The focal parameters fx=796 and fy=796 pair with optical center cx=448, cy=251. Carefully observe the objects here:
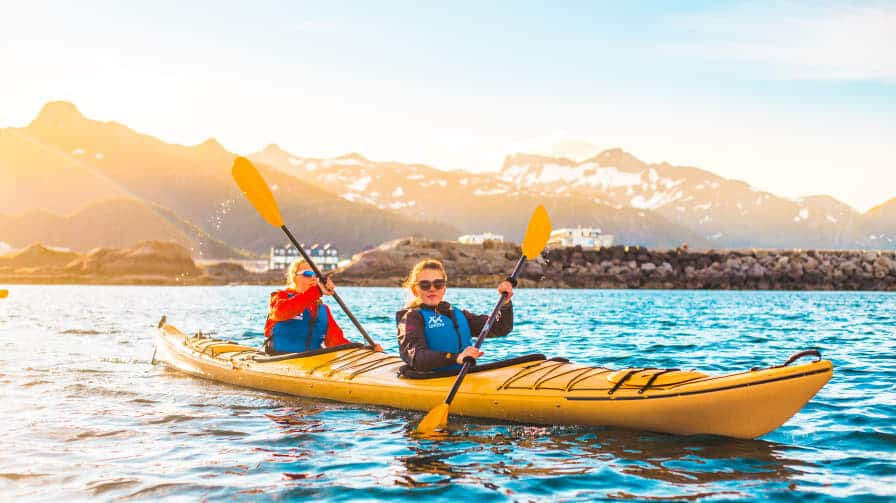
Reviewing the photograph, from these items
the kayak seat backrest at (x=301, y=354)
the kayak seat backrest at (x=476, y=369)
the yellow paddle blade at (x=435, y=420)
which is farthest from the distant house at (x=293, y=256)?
the yellow paddle blade at (x=435, y=420)

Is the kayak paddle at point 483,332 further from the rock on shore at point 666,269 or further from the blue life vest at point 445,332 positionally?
the rock on shore at point 666,269

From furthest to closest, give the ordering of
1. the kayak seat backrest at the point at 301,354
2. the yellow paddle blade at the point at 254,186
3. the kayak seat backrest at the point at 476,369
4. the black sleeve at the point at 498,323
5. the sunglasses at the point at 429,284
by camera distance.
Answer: the yellow paddle blade at the point at 254,186 < the kayak seat backrest at the point at 301,354 < the black sleeve at the point at 498,323 < the kayak seat backrest at the point at 476,369 < the sunglasses at the point at 429,284

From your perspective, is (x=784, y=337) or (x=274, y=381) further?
(x=784, y=337)

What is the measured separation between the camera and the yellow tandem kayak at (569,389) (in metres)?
6.24

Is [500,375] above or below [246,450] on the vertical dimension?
above

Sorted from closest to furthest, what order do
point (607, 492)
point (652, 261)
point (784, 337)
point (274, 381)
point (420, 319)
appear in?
point (607, 492) → point (420, 319) → point (274, 381) → point (784, 337) → point (652, 261)

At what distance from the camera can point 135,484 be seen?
5.41 m

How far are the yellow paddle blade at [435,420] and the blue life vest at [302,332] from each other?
115 inches

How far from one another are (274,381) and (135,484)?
3.94 metres

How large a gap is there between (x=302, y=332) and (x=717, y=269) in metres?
56.2

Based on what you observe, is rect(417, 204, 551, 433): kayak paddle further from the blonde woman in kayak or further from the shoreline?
the shoreline

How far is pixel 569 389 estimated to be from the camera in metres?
7.11

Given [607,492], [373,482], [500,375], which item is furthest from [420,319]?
[607,492]

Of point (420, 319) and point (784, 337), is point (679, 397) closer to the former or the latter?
point (420, 319)
